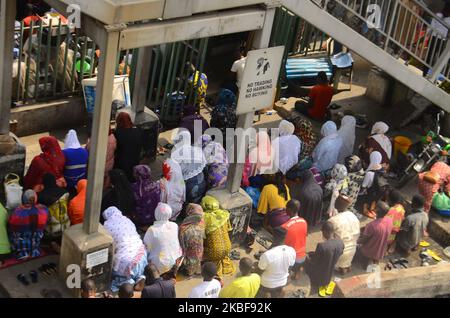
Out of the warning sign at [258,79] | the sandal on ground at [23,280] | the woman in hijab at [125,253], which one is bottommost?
the sandal on ground at [23,280]

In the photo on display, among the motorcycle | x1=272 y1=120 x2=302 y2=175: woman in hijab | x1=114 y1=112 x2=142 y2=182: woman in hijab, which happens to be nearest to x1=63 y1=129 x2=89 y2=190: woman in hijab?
x1=114 y1=112 x2=142 y2=182: woman in hijab

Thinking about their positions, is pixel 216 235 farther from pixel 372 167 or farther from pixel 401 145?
pixel 401 145

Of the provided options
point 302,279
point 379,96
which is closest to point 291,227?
point 302,279

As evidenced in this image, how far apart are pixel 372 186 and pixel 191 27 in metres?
4.18

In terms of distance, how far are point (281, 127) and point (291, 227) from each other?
2305 millimetres

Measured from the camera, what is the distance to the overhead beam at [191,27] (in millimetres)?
8852

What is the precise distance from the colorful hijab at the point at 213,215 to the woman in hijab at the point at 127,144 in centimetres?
142

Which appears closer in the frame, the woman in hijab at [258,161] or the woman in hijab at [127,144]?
the woman in hijab at [127,144]

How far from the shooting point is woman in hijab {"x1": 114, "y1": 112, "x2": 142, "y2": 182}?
11383mm

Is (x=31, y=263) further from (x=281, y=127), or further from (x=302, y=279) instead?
(x=281, y=127)

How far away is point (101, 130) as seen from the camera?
9.05 m

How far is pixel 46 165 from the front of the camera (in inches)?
414

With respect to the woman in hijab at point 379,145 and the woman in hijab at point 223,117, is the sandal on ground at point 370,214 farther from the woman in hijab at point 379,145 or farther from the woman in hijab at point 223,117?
the woman in hijab at point 223,117

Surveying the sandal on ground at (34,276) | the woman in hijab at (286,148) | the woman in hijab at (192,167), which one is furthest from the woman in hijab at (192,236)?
the woman in hijab at (286,148)
